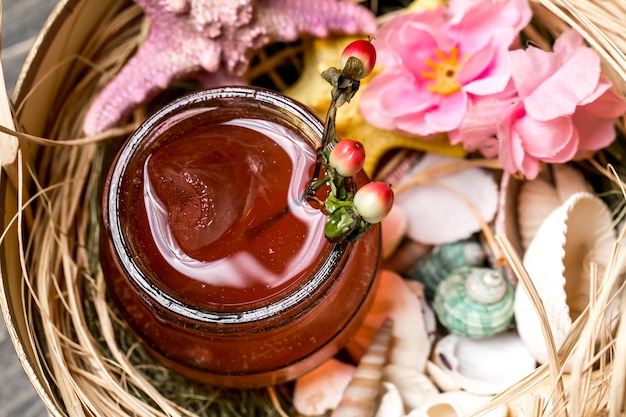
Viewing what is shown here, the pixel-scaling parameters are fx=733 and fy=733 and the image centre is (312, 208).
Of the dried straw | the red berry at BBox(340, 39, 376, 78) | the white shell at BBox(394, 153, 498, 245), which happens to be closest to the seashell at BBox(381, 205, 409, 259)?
the white shell at BBox(394, 153, 498, 245)

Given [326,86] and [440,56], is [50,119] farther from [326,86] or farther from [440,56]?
[440,56]

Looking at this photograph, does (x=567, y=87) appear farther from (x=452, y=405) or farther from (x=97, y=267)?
(x=97, y=267)

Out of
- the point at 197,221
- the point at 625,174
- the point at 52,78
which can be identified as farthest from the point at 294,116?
the point at 625,174

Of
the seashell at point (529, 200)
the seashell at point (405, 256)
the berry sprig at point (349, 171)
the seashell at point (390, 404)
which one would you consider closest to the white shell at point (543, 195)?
the seashell at point (529, 200)

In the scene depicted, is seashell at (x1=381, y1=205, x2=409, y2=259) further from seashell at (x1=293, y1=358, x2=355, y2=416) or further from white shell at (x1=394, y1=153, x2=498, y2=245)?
seashell at (x1=293, y1=358, x2=355, y2=416)

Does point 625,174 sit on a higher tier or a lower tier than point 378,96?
lower

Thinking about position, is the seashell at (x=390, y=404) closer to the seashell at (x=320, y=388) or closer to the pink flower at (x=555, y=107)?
the seashell at (x=320, y=388)

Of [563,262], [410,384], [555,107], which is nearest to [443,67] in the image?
[555,107]
